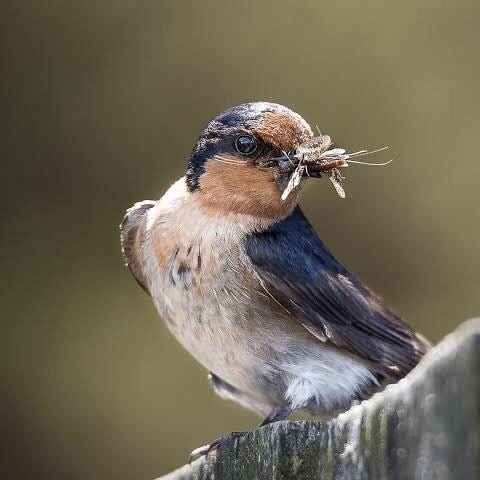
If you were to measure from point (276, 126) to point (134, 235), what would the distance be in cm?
59

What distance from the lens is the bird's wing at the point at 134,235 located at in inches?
137

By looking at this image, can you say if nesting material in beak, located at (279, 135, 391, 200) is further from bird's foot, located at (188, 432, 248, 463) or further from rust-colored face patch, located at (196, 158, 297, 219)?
bird's foot, located at (188, 432, 248, 463)

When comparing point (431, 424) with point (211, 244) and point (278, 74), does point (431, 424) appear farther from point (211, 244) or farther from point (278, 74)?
point (278, 74)

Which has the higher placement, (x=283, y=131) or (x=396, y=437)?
(x=283, y=131)

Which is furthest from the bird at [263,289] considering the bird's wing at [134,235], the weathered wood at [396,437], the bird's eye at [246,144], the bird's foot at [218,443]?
the weathered wood at [396,437]

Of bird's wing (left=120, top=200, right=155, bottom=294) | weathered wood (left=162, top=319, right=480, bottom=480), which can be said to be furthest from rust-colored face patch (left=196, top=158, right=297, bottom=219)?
weathered wood (left=162, top=319, right=480, bottom=480)

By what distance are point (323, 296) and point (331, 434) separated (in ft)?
4.21

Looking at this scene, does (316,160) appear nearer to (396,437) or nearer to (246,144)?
(246,144)

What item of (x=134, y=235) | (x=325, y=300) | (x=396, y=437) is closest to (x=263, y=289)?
(x=325, y=300)

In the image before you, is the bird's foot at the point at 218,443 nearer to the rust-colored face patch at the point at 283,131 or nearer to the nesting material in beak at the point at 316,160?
the nesting material in beak at the point at 316,160

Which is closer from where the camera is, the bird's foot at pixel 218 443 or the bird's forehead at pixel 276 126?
the bird's foot at pixel 218 443

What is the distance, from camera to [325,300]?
10.5 ft

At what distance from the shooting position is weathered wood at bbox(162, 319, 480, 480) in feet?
5.47

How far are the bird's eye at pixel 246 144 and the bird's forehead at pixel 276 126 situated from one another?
0.07ft
